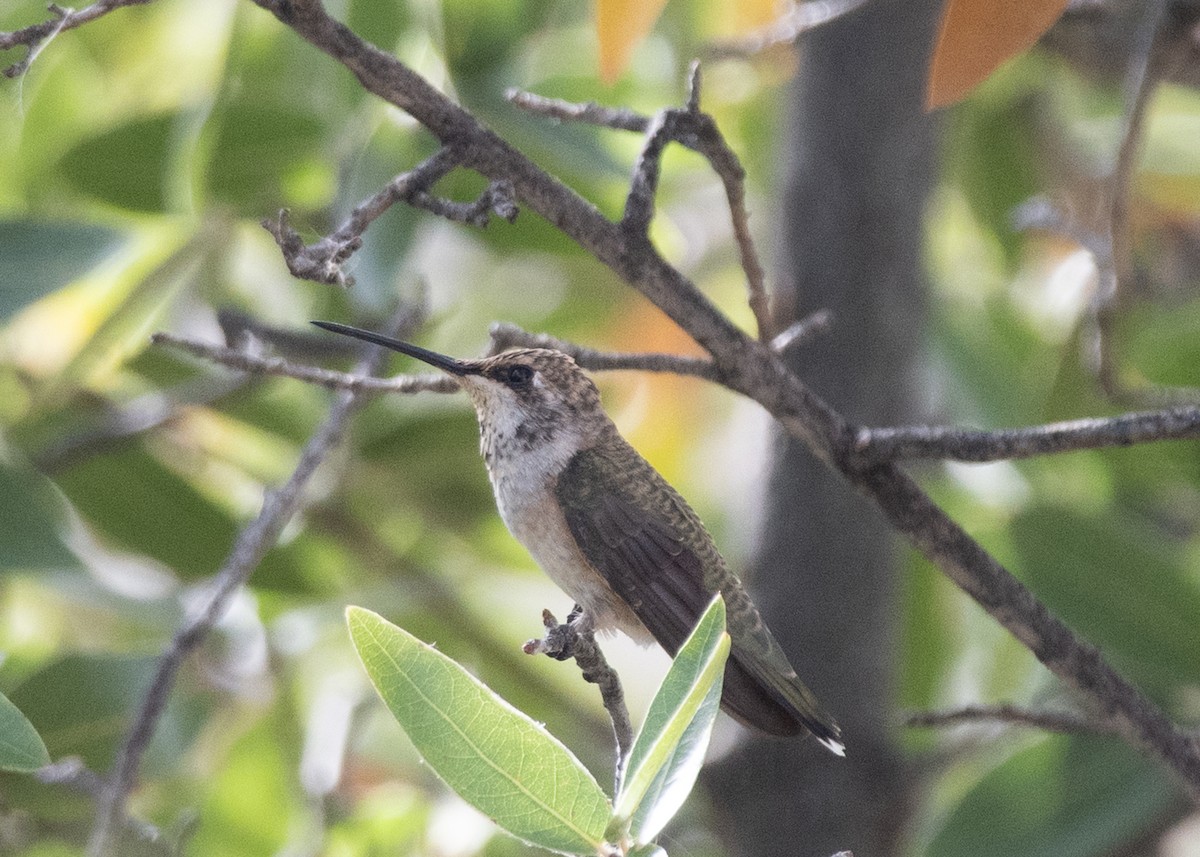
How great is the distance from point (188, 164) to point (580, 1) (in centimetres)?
126

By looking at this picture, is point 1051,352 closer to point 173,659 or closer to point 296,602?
point 296,602

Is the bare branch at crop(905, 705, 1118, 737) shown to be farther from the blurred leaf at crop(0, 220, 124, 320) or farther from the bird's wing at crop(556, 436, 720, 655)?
the blurred leaf at crop(0, 220, 124, 320)

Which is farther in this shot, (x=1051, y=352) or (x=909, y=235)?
(x=1051, y=352)

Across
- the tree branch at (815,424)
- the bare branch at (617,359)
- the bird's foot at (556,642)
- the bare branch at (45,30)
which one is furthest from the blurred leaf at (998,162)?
the bare branch at (45,30)

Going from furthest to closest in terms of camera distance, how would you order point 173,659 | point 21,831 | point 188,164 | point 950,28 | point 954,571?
1. point 188,164
2. point 21,831
3. point 173,659
4. point 954,571
5. point 950,28

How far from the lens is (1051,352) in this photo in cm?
320

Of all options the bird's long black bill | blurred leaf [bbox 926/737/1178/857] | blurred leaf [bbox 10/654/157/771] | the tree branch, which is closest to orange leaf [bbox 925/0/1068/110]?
the tree branch

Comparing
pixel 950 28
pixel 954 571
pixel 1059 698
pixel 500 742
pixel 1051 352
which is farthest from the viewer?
pixel 1051 352

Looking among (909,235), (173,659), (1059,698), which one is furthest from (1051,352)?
(173,659)

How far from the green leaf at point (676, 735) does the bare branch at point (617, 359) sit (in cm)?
48

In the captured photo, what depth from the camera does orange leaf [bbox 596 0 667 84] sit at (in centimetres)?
189

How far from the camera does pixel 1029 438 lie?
154cm

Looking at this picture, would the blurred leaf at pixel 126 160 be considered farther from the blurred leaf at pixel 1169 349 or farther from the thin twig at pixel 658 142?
the blurred leaf at pixel 1169 349

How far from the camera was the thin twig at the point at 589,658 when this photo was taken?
1.46 m
